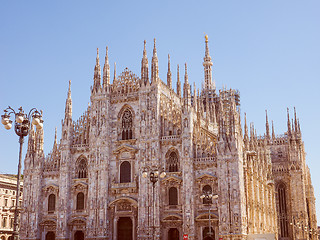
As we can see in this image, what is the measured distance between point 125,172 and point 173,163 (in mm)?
6127

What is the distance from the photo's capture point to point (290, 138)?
255ft

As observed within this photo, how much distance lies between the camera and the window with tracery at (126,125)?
172ft

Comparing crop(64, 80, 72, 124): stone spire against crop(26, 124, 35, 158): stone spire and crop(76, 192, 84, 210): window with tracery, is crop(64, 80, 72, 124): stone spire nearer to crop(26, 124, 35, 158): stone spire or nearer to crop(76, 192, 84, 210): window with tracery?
crop(26, 124, 35, 158): stone spire

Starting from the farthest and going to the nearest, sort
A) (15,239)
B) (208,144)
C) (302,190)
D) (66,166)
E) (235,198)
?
(302,190)
(66,166)
(208,144)
(235,198)
(15,239)

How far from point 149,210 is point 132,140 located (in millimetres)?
8611

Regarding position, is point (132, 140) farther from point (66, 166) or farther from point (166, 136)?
point (66, 166)

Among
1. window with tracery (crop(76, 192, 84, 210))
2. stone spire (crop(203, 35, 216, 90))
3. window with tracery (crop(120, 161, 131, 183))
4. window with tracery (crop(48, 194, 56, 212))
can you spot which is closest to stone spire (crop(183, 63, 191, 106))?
window with tracery (crop(120, 161, 131, 183))

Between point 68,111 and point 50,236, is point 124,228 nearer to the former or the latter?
point 50,236

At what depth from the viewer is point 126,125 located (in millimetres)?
52906

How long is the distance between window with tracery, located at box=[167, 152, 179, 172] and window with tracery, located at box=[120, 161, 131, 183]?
16.6 feet

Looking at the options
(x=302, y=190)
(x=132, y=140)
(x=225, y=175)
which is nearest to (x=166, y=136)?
(x=132, y=140)

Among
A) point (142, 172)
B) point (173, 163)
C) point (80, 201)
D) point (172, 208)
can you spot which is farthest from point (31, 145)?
point (172, 208)

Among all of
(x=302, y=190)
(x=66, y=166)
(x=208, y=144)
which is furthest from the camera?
(x=302, y=190)

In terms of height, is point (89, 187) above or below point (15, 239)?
above
